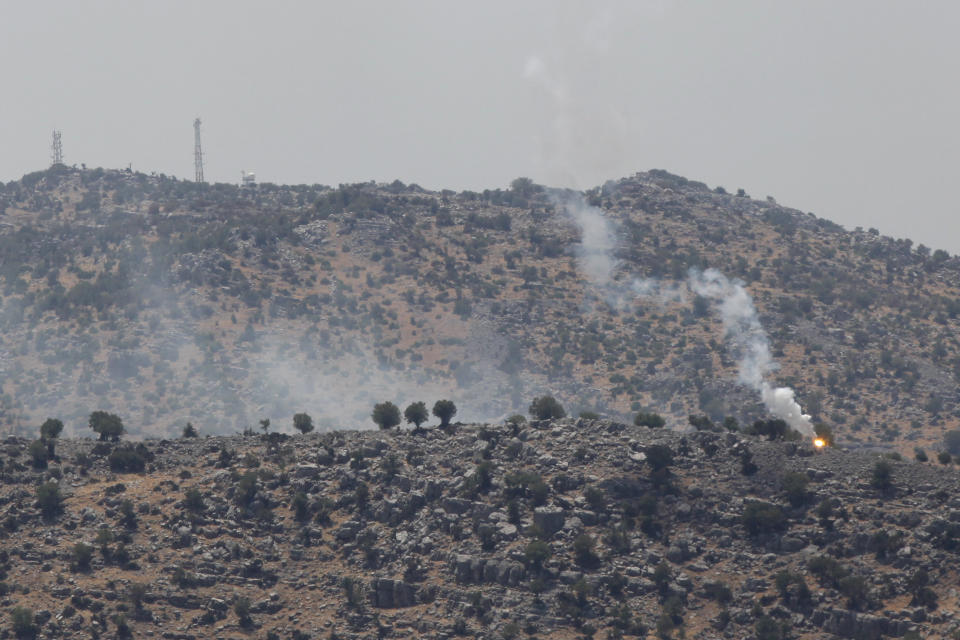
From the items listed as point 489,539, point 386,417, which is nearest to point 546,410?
point 386,417

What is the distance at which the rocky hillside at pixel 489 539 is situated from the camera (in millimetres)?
125562

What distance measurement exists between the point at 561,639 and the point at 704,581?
40.0 feet

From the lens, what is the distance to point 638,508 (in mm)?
137750

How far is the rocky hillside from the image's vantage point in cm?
12556

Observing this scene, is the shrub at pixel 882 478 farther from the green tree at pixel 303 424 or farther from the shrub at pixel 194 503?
the green tree at pixel 303 424

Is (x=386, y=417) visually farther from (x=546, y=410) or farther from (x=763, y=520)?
(x=763, y=520)

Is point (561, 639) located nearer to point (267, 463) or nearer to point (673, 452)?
point (673, 452)

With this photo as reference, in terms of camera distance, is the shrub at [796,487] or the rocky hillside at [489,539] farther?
the shrub at [796,487]

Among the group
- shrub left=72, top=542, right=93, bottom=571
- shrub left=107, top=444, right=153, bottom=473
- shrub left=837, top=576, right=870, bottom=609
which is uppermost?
shrub left=107, top=444, right=153, bottom=473

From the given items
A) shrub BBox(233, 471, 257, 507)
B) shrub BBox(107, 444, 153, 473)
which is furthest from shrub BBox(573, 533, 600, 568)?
shrub BBox(107, 444, 153, 473)

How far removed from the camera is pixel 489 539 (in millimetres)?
134875

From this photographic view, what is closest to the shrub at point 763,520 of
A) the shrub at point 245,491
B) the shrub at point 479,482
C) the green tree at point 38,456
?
the shrub at point 479,482

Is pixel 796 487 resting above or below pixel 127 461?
below

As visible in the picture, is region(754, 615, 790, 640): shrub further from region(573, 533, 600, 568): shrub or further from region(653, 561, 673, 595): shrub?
region(573, 533, 600, 568): shrub
